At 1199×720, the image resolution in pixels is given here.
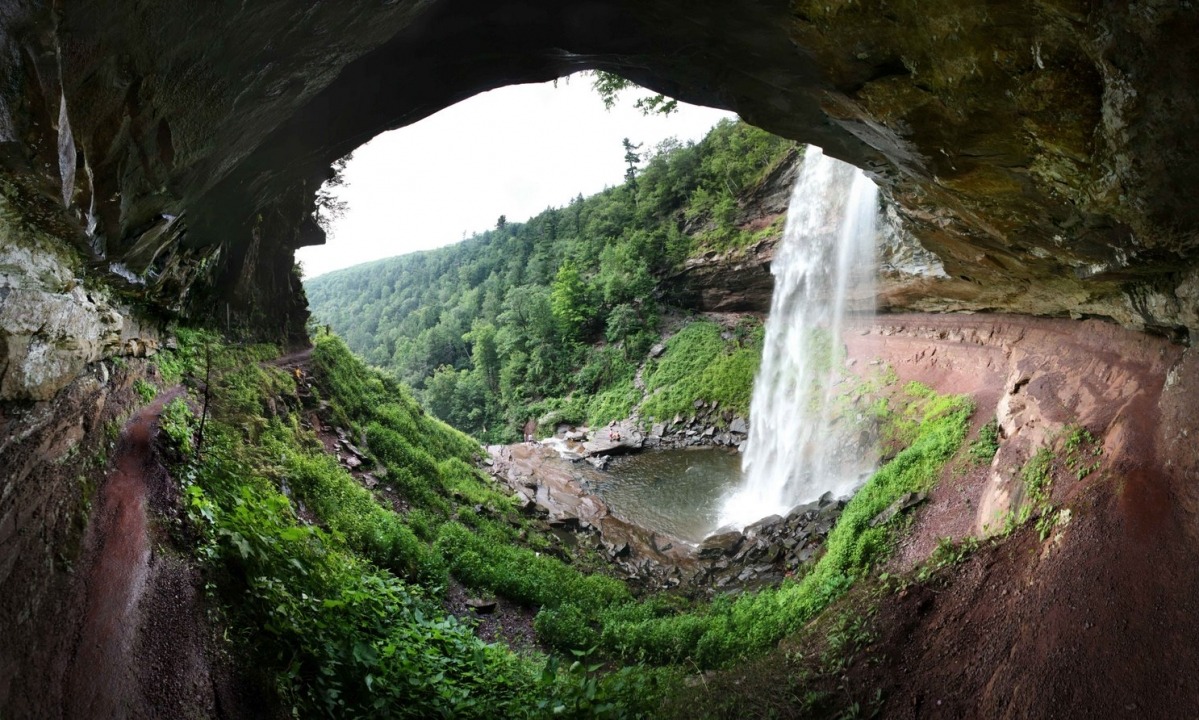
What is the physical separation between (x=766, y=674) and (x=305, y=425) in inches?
399

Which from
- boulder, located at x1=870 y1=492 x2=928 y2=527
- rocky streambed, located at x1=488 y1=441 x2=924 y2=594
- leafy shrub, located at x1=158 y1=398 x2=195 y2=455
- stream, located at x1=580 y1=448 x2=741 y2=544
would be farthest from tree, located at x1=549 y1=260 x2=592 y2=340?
leafy shrub, located at x1=158 y1=398 x2=195 y2=455

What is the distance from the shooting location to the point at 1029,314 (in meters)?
12.7

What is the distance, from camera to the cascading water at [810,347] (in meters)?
18.6

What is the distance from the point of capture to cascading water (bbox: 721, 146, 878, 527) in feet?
60.9

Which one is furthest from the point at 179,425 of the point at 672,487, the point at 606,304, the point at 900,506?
the point at 606,304

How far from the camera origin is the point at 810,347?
23.9 m

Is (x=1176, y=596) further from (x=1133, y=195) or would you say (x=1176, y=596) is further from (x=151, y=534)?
(x=151, y=534)

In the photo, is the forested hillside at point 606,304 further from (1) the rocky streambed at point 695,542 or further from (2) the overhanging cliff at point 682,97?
(2) the overhanging cliff at point 682,97

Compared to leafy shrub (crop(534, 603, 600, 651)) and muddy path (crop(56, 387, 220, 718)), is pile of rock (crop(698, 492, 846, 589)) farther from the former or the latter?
muddy path (crop(56, 387, 220, 718))

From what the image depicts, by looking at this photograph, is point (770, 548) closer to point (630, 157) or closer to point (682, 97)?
point (682, 97)

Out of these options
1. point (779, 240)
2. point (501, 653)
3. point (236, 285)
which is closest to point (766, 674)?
point (501, 653)

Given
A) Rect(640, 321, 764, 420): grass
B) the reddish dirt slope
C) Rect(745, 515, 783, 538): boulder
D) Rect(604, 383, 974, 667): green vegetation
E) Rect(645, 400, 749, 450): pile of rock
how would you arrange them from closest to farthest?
the reddish dirt slope < Rect(604, 383, 974, 667): green vegetation < Rect(745, 515, 783, 538): boulder < Rect(645, 400, 749, 450): pile of rock < Rect(640, 321, 764, 420): grass

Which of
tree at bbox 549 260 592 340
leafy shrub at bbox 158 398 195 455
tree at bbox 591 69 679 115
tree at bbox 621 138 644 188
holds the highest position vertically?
tree at bbox 621 138 644 188

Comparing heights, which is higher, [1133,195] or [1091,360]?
[1133,195]
